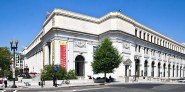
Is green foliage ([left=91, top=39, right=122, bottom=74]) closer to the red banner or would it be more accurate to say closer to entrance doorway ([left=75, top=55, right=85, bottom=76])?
the red banner

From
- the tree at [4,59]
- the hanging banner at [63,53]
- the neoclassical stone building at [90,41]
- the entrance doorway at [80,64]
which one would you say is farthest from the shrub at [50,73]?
the tree at [4,59]

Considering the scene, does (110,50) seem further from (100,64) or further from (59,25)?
(59,25)

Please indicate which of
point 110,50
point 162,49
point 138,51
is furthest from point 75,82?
point 162,49

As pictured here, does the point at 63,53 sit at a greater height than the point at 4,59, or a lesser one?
greater

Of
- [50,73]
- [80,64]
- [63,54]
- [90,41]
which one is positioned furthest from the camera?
[80,64]

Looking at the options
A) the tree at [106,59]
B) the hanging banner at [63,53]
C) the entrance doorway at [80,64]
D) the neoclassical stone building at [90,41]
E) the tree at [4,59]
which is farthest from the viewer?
the tree at [4,59]

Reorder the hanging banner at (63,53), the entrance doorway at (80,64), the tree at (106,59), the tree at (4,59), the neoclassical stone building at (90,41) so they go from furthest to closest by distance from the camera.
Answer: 1. the tree at (4,59)
2. the entrance doorway at (80,64)
3. the neoclassical stone building at (90,41)
4. the hanging banner at (63,53)
5. the tree at (106,59)

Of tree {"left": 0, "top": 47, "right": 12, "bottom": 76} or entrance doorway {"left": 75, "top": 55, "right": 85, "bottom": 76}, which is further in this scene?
tree {"left": 0, "top": 47, "right": 12, "bottom": 76}

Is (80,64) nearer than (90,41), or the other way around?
(90,41)

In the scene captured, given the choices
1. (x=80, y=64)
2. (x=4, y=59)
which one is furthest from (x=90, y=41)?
(x=4, y=59)

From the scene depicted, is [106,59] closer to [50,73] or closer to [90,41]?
[50,73]

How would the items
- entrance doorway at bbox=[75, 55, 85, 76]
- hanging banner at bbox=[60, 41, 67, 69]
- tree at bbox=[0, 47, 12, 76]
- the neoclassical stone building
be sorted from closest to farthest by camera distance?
1. hanging banner at bbox=[60, 41, 67, 69]
2. the neoclassical stone building
3. entrance doorway at bbox=[75, 55, 85, 76]
4. tree at bbox=[0, 47, 12, 76]

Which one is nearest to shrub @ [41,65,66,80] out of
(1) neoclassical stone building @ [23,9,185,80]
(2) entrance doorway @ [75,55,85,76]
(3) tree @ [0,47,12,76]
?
(1) neoclassical stone building @ [23,9,185,80]

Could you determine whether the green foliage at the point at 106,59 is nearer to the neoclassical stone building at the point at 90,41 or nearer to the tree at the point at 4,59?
the neoclassical stone building at the point at 90,41
